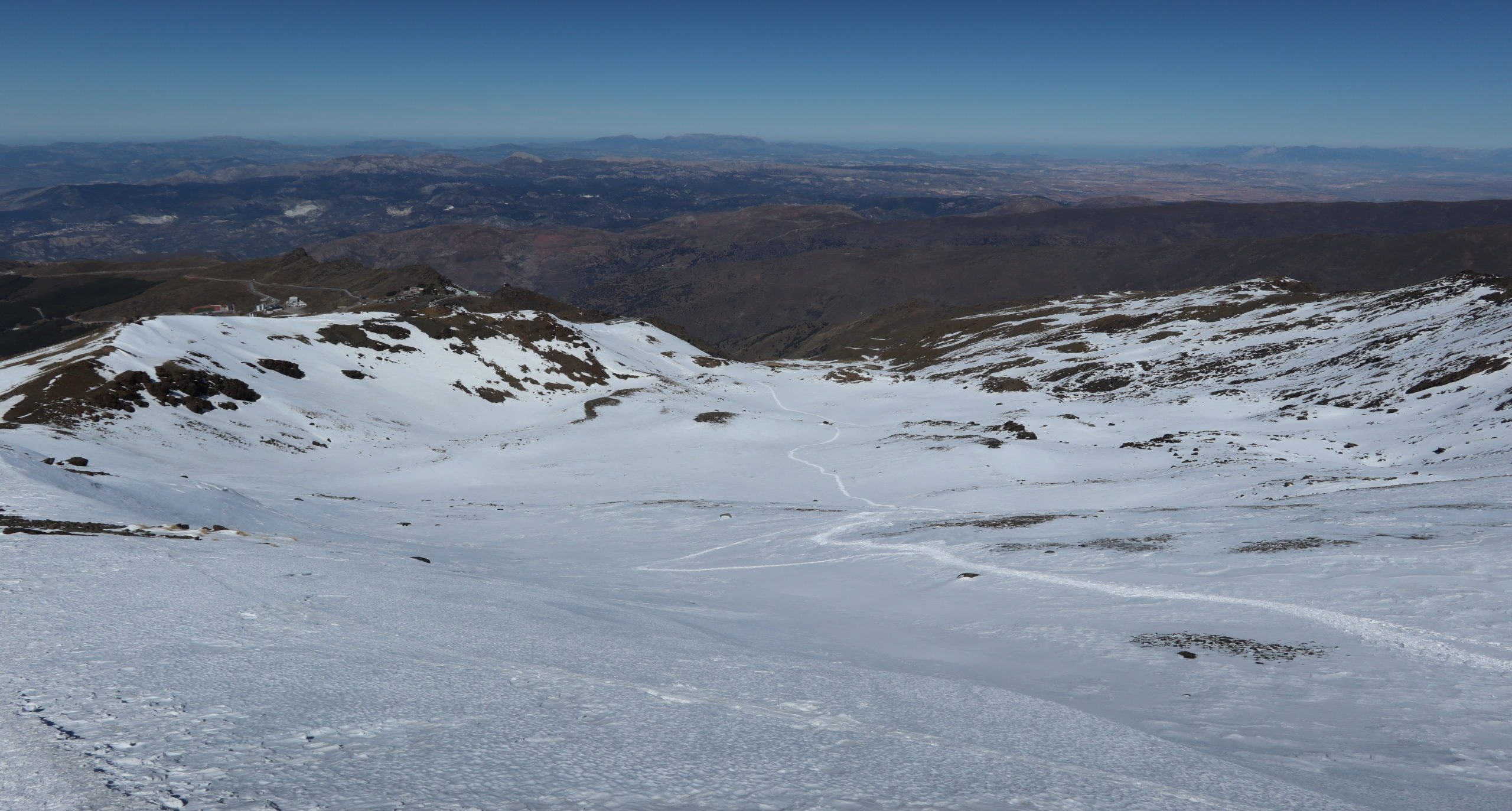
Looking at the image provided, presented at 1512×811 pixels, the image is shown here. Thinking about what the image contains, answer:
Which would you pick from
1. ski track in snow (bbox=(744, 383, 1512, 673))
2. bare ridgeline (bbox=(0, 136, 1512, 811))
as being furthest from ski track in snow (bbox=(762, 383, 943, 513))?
ski track in snow (bbox=(744, 383, 1512, 673))

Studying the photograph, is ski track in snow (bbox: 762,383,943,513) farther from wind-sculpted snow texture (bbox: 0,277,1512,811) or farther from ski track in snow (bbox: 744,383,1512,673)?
ski track in snow (bbox: 744,383,1512,673)

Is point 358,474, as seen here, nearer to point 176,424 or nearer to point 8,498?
point 176,424

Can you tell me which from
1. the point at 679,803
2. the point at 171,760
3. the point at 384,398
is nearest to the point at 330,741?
the point at 171,760

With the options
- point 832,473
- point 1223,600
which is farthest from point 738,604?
point 832,473

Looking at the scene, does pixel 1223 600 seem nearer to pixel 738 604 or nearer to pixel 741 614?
pixel 741 614

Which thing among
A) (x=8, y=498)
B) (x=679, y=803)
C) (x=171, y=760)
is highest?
(x=171, y=760)

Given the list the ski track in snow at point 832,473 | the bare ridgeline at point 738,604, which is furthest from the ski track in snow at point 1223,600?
the ski track in snow at point 832,473
